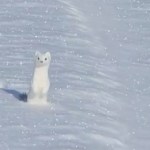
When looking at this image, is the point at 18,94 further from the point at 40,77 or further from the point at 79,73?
the point at 79,73

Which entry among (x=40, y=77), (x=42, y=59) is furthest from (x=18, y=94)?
(x=42, y=59)

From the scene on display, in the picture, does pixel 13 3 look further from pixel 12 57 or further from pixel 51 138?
pixel 51 138

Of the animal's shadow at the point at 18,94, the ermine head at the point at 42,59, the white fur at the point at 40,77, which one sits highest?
the ermine head at the point at 42,59

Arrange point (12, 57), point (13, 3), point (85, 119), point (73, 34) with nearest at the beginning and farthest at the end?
point (85, 119) → point (12, 57) → point (73, 34) → point (13, 3)

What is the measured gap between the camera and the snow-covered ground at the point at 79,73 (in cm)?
944

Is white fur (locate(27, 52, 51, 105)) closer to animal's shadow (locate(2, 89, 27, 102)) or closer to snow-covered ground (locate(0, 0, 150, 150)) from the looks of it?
snow-covered ground (locate(0, 0, 150, 150))

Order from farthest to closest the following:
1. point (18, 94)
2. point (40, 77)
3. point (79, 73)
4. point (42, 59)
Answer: point (79, 73), point (18, 94), point (40, 77), point (42, 59)

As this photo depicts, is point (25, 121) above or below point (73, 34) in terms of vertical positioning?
below

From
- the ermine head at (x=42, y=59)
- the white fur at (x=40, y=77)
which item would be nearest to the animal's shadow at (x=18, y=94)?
the white fur at (x=40, y=77)

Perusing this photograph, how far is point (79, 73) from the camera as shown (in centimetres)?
1210

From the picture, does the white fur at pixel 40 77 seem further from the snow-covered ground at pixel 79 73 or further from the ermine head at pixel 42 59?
the snow-covered ground at pixel 79 73

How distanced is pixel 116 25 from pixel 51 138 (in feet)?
25.7

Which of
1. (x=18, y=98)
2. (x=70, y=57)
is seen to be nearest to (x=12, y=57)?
(x=70, y=57)

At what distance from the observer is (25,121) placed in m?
9.60
